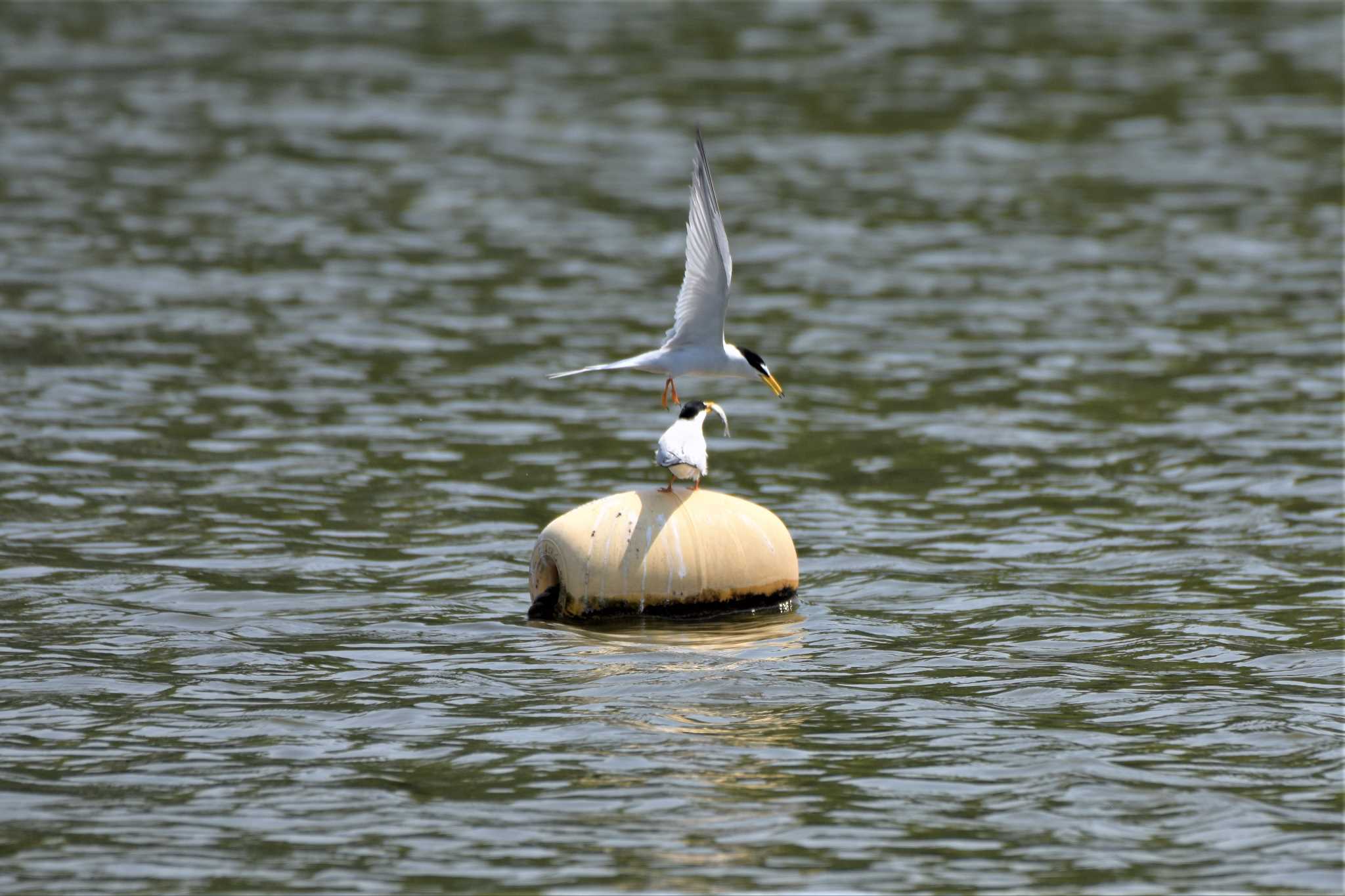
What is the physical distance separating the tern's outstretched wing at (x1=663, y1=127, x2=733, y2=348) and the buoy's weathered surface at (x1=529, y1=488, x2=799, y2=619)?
1041 mm

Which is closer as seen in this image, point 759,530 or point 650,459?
point 759,530

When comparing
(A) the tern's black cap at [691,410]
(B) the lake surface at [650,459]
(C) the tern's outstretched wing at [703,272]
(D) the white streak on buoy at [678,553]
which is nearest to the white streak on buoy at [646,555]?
(D) the white streak on buoy at [678,553]

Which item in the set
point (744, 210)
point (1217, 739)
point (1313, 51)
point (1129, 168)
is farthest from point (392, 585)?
point (1313, 51)

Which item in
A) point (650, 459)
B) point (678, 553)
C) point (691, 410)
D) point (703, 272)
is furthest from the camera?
point (650, 459)

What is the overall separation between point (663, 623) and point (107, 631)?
132 inches

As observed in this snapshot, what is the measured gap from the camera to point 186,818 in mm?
8766

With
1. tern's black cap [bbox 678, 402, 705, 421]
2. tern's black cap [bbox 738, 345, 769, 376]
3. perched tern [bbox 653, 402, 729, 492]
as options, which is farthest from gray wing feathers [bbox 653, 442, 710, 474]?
tern's black cap [bbox 738, 345, 769, 376]

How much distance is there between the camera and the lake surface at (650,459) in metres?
8.92

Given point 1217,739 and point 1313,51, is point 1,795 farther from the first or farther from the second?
point 1313,51

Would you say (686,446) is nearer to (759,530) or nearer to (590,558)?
(759,530)

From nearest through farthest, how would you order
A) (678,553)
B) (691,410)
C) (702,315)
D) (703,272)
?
(703,272) < (702,315) < (678,553) < (691,410)

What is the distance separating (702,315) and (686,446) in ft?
2.64

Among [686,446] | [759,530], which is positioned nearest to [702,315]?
[686,446]

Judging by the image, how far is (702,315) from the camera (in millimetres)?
11656
